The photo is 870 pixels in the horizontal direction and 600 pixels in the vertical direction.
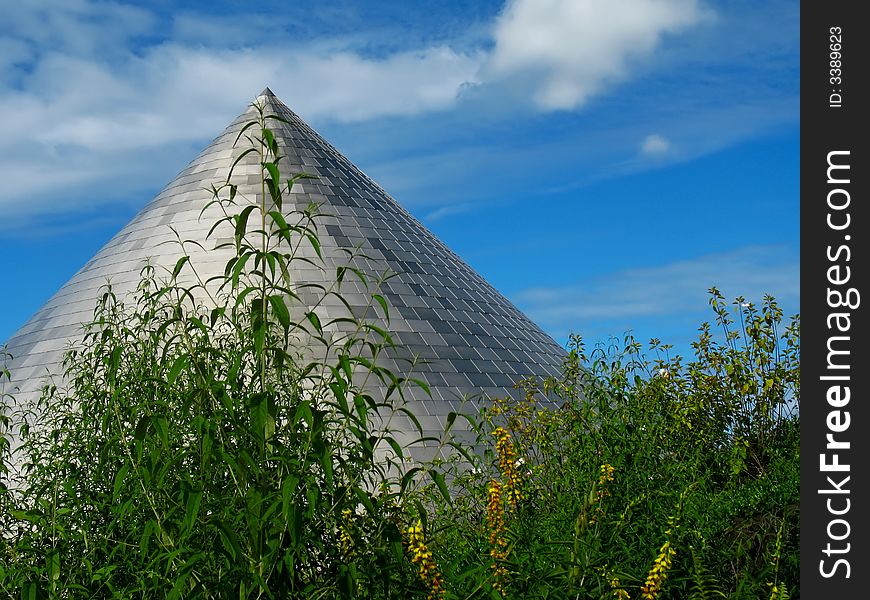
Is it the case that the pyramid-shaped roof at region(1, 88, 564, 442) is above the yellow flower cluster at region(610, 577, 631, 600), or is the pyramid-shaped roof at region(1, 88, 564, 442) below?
above

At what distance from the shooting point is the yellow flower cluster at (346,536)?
556 centimetres

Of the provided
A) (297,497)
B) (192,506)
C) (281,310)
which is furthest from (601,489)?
(192,506)

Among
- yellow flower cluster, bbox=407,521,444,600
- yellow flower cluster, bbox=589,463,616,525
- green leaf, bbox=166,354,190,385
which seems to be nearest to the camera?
green leaf, bbox=166,354,190,385

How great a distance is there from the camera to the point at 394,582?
5852 millimetres

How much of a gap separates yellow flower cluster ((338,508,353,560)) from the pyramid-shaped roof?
1275 cm

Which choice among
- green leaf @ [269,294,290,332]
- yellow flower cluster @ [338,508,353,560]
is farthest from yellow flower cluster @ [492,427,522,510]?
green leaf @ [269,294,290,332]

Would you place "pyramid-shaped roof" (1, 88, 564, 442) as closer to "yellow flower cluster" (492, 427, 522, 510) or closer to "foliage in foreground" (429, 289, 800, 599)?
"foliage in foreground" (429, 289, 800, 599)

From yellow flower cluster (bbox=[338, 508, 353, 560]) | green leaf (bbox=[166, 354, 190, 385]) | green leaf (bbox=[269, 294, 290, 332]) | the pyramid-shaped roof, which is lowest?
yellow flower cluster (bbox=[338, 508, 353, 560])

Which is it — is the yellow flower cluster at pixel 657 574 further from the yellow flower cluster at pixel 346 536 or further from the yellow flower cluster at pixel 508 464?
the yellow flower cluster at pixel 346 536

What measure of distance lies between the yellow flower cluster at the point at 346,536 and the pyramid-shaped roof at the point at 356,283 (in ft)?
41.8

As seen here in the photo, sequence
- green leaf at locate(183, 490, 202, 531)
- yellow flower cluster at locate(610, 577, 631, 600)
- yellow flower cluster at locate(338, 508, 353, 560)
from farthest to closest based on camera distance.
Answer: yellow flower cluster at locate(610, 577, 631, 600) < yellow flower cluster at locate(338, 508, 353, 560) < green leaf at locate(183, 490, 202, 531)

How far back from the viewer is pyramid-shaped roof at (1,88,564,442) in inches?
826

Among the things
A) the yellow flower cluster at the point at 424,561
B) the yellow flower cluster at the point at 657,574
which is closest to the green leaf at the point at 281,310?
the yellow flower cluster at the point at 424,561

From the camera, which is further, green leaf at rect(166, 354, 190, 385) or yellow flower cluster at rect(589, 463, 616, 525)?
yellow flower cluster at rect(589, 463, 616, 525)
